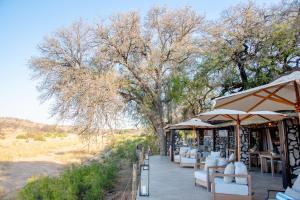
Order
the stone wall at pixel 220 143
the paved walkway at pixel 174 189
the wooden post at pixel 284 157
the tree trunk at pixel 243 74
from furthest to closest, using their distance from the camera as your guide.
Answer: the stone wall at pixel 220 143
the tree trunk at pixel 243 74
the wooden post at pixel 284 157
the paved walkway at pixel 174 189

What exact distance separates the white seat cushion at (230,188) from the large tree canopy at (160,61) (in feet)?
30.0

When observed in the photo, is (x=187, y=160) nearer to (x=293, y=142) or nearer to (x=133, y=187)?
(x=293, y=142)

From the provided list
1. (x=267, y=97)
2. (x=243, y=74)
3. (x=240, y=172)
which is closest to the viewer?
(x=267, y=97)

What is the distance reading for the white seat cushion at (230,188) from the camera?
6109 millimetres

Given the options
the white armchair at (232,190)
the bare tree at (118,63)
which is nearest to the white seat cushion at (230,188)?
the white armchair at (232,190)

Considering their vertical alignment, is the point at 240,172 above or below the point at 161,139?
below

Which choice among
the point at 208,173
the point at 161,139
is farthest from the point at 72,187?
the point at 161,139

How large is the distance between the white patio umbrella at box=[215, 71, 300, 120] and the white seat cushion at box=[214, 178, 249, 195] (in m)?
1.67

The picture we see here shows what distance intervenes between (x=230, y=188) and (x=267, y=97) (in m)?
2.48

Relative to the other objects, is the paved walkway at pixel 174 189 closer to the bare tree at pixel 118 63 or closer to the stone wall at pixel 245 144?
the stone wall at pixel 245 144

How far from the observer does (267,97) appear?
4.59m

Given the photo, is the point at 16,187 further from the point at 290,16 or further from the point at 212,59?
the point at 290,16

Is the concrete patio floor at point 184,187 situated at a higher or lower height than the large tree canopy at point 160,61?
lower

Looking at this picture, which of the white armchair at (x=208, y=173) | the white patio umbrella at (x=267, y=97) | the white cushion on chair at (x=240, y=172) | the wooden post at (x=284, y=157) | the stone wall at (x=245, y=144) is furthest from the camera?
the stone wall at (x=245, y=144)
